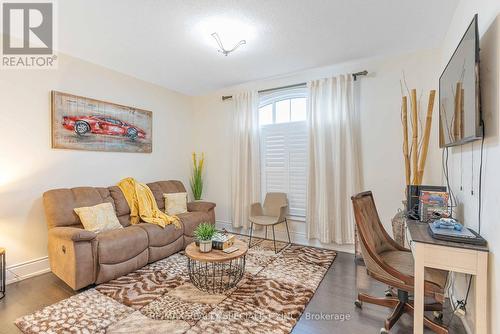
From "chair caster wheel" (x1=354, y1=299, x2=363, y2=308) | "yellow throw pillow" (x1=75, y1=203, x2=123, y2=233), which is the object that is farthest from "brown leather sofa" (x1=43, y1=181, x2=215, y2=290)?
"chair caster wheel" (x1=354, y1=299, x2=363, y2=308)

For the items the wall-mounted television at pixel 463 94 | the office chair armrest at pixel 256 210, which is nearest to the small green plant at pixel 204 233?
the office chair armrest at pixel 256 210

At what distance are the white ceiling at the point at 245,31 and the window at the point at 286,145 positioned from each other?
1.96 feet

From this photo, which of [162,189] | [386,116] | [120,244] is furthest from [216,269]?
[386,116]

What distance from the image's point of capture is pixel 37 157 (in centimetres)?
289

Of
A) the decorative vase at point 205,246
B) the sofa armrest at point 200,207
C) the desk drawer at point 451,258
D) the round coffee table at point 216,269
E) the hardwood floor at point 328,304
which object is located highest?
the desk drawer at point 451,258

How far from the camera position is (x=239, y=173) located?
4312 mm

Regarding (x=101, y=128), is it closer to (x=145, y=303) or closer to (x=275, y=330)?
(x=145, y=303)

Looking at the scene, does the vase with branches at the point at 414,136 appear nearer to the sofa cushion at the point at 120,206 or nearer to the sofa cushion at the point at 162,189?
the sofa cushion at the point at 162,189

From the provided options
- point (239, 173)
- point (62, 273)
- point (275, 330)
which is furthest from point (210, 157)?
point (275, 330)

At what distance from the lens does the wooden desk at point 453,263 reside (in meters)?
1.41

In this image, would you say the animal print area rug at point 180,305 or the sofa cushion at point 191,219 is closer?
the animal print area rug at point 180,305

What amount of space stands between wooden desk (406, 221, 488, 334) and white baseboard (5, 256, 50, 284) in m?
3.74

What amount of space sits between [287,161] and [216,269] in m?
1.99

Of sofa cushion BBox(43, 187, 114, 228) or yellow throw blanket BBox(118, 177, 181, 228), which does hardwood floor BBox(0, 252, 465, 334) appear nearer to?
sofa cushion BBox(43, 187, 114, 228)
